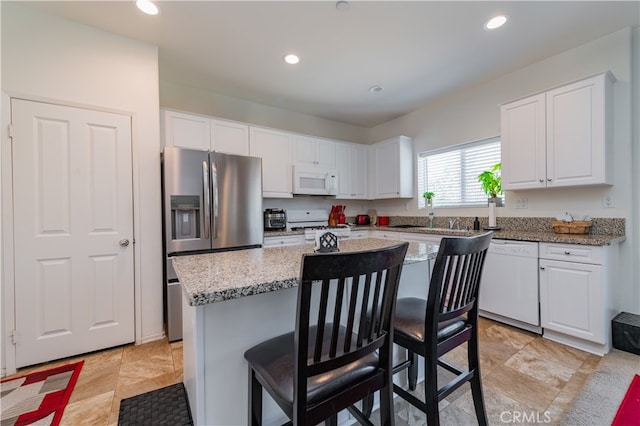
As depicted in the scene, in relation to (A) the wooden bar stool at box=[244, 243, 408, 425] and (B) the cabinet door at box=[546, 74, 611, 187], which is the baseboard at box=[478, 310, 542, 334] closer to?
(B) the cabinet door at box=[546, 74, 611, 187]

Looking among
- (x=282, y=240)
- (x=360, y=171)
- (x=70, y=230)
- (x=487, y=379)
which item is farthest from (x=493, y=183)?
(x=70, y=230)

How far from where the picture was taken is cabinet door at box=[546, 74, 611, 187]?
2.31m

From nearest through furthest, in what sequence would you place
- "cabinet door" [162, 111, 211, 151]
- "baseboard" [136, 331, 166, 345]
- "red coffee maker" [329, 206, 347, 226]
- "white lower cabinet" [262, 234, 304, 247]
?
"baseboard" [136, 331, 166, 345]
"cabinet door" [162, 111, 211, 151]
"white lower cabinet" [262, 234, 304, 247]
"red coffee maker" [329, 206, 347, 226]

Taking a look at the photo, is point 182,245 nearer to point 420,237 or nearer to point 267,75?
point 267,75

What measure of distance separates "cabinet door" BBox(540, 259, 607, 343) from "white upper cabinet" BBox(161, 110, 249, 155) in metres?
3.40

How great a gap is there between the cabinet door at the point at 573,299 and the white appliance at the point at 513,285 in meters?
0.07

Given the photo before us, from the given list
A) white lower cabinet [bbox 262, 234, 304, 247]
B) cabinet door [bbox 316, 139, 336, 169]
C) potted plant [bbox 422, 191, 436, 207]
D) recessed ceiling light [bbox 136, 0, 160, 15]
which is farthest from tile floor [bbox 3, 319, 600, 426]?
cabinet door [bbox 316, 139, 336, 169]

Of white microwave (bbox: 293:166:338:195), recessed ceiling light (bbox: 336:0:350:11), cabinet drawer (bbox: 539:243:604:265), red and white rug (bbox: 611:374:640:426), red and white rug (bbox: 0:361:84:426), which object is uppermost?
recessed ceiling light (bbox: 336:0:350:11)

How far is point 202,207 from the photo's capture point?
261cm

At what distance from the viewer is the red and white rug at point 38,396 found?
1.54 meters

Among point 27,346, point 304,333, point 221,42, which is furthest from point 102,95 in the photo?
point 304,333

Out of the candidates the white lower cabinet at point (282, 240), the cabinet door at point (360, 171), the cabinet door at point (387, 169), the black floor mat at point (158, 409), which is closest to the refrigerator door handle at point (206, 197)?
the white lower cabinet at point (282, 240)

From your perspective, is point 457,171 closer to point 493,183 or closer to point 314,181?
point 493,183

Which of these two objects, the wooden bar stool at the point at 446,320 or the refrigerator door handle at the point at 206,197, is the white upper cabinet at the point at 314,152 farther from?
the wooden bar stool at the point at 446,320
